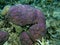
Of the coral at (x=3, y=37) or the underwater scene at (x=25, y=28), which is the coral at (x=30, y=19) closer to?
the underwater scene at (x=25, y=28)

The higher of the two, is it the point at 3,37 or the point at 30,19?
the point at 30,19

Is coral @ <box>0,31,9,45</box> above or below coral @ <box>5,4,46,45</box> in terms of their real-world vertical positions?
below

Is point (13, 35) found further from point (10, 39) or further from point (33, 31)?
point (33, 31)

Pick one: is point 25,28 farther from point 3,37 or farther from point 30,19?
point 3,37

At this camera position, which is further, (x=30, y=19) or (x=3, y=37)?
(x=30, y=19)

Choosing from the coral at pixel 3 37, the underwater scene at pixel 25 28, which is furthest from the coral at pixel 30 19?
the coral at pixel 3 37

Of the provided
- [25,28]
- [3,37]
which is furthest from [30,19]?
[3,37]

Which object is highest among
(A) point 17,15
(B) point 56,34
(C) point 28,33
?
(A) point 17,15

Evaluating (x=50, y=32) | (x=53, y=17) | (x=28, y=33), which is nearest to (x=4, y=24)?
(x=28, y=33)

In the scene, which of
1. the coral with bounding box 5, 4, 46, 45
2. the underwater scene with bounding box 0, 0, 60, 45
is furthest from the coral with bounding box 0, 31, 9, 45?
the coral with bounding box 5, 4, 46, 45

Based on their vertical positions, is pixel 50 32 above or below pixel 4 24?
below

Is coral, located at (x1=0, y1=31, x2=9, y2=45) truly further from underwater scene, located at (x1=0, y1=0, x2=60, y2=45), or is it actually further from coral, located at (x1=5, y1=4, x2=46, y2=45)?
coral, located at (x1=5, y1=4, x2=46, y2=45)

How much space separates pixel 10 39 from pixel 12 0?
2366 mm

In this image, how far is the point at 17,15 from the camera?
3982 millimetres
